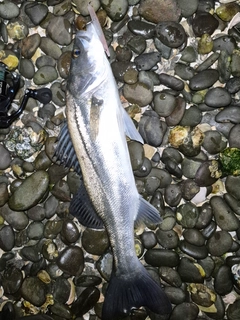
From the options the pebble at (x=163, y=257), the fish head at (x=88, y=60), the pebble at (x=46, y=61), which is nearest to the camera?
the fish head at (x=88, y=60)

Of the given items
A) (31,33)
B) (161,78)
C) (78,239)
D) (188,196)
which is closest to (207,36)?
(161,78)

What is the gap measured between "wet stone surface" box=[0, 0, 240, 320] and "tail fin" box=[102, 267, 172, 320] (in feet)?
0.77

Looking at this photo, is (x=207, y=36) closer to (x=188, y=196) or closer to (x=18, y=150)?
(x=188, y=196)

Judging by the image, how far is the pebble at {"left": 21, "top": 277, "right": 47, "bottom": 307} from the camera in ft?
8.52

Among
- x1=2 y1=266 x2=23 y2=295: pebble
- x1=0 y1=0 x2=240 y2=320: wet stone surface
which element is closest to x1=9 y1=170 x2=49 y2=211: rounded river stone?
x1=0 y1=0 x2=240 y2=320: wet stone surface

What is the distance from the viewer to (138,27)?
7.98 ft

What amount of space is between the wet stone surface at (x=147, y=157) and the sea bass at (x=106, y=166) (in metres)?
0.26

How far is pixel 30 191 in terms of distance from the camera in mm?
2539

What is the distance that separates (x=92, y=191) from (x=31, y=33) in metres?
1.28

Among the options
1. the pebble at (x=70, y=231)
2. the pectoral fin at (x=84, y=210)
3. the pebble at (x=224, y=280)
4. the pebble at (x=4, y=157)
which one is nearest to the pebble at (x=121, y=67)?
the pectoral fin at (x=84, y=210)

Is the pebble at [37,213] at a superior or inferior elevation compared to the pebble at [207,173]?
inferior

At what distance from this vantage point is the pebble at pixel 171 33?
7.79ft

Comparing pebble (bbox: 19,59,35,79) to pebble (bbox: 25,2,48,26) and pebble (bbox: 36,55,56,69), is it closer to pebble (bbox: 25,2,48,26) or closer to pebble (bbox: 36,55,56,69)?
pebble (bbox: 36,55,56,69)

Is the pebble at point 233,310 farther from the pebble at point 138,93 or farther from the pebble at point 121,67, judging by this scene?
the pebble at point 121,67
